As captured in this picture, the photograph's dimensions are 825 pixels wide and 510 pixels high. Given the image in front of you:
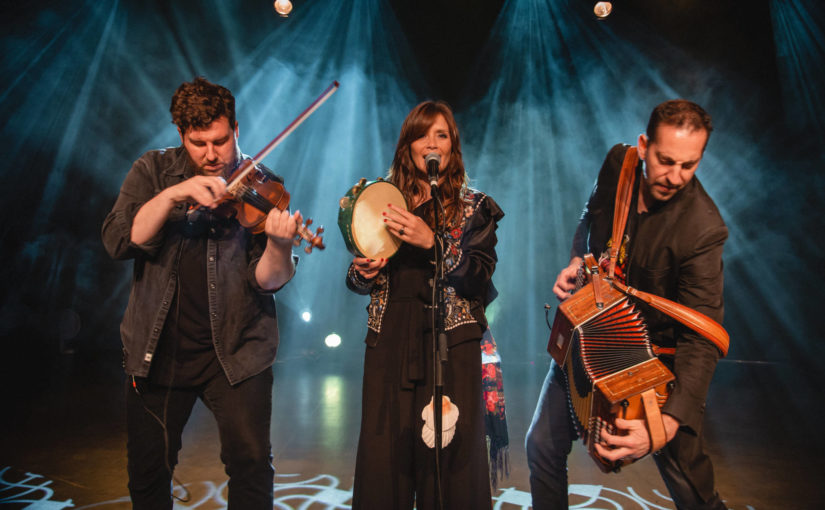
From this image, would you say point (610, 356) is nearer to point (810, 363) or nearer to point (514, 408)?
point (514, 408)

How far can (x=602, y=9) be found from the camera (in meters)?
7.10

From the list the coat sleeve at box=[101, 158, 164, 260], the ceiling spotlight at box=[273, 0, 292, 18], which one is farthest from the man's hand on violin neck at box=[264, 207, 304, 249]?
the ceiling spotlight at box=[273, 0, 292, 18]

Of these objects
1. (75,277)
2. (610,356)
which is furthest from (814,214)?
(75,277)

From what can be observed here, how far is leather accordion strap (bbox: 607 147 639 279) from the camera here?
200cm

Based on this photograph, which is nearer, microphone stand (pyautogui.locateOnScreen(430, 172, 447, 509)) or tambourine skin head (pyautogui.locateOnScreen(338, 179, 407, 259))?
microphone stand (pyautogui.locateOnScreen(430, 172, 447, 509))

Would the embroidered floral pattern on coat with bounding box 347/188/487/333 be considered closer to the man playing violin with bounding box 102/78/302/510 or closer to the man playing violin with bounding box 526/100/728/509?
the man playing violin with bounding box 102/78/302/510

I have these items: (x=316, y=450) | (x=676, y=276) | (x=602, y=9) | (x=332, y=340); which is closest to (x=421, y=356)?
(x=676, y=276)

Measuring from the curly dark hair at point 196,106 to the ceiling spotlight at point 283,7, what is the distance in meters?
6.02

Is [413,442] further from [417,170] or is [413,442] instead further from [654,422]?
[417,170]

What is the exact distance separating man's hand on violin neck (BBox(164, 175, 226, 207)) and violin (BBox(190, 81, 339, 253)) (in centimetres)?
9

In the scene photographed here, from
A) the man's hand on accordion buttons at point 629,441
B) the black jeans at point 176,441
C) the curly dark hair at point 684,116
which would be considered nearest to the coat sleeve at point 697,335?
Answer: the man's hand on accordion buttons at point 629,441

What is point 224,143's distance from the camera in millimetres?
2043

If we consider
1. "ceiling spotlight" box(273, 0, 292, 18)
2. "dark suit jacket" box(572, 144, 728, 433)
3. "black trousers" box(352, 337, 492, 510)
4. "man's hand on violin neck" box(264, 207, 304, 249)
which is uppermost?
"ceiling spotlight" box(273, 0, 292, 18)

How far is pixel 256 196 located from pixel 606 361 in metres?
1.52
